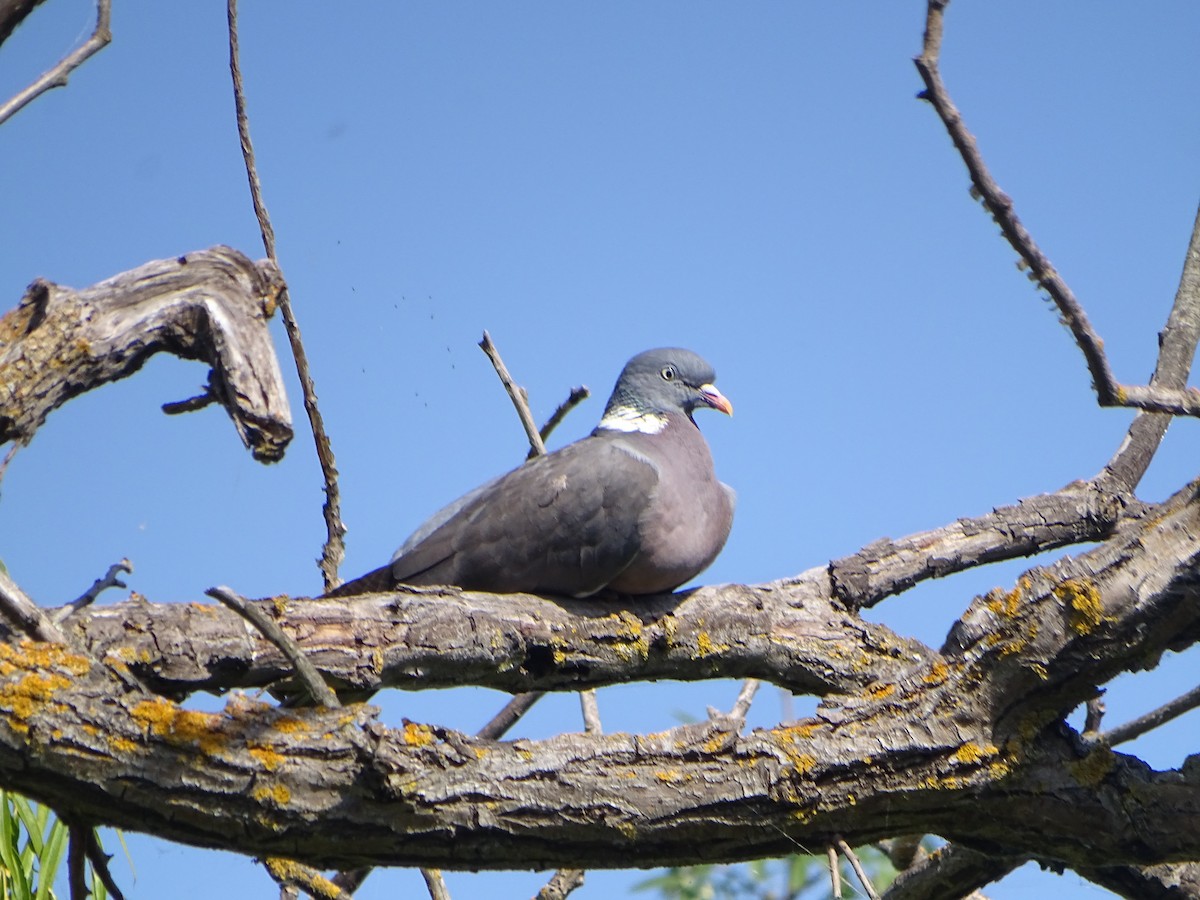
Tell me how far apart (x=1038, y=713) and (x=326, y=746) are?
5.19ft

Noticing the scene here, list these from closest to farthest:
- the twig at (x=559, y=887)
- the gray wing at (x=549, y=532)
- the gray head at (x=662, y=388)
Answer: the twig at (x=559, y=887) → the gray wing at (x=549, y=532) → the gray head at (x=662, y=388)

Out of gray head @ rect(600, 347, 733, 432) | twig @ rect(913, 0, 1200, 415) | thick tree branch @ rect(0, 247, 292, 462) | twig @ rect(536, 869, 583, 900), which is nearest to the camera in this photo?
twig @ rect(913, 0, 1200, 415)

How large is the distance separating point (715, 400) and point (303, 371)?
6.19ft

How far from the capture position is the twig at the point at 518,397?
475 centimetres

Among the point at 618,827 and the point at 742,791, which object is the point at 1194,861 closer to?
the point at 742,791

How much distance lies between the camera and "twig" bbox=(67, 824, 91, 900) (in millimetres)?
2555

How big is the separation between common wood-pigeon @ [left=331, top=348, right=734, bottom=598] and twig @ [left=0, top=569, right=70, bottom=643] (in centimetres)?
167

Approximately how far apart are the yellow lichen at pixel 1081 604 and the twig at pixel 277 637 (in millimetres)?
1609

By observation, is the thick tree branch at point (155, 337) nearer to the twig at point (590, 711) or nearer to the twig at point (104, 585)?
the twig at point (104, 585)

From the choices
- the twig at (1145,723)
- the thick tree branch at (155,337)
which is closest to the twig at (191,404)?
the thick tree branch at (155,337)

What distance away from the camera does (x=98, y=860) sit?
8.67ft

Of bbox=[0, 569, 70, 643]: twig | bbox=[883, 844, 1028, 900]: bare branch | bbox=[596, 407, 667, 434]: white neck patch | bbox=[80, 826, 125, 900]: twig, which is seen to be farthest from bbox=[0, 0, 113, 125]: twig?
bbox=[883, 844, 1028, 900]: bare branch

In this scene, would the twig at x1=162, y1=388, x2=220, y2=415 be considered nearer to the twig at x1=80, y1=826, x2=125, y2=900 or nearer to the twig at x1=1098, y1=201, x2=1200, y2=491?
the twig at x1=80, y1=826, x2=125, y2=900

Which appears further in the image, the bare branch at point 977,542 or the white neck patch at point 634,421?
the white neck patch at point 634,421
